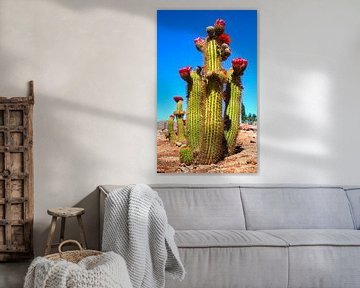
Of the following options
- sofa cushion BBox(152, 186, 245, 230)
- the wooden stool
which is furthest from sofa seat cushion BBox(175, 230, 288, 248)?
the wooden stool

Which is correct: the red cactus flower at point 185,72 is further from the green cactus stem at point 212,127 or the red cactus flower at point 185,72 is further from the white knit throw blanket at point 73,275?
the white knit throw blanket at point 73,275

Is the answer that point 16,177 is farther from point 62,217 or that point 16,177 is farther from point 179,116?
point 179,116

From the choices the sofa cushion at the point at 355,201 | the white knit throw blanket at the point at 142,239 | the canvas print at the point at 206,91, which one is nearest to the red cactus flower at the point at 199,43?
the canvas print at the point at 206,91

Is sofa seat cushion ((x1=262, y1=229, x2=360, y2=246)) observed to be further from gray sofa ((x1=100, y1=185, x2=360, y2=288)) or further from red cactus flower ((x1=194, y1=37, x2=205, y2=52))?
red cactus flower ((x1=194, y1=37, x2=205, y2=52))

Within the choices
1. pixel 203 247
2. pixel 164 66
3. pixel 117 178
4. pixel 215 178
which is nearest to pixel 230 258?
pixel 203 247

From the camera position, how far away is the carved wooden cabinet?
384 centimetres

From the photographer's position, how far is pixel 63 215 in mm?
3461

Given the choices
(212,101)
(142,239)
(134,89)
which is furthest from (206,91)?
(142,239)

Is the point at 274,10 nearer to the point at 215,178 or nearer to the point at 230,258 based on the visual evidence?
the point at 215,178

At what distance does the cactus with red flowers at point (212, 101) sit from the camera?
403 centimetres

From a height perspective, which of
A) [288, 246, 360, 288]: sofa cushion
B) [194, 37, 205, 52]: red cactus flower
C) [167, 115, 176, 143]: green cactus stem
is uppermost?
[194, 37, 205, 52]: red cactus flower

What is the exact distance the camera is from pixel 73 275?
217 cm

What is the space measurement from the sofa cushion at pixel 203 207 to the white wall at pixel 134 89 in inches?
9.8

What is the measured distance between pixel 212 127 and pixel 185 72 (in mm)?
515
